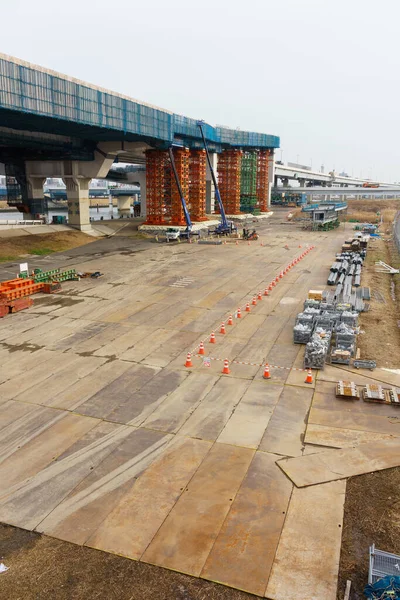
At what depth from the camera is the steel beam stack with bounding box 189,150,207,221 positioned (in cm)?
9269

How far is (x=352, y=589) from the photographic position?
890 centimetres

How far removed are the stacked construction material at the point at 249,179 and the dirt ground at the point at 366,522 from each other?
119289 millimetres

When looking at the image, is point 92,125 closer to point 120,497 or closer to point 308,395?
point 308,395

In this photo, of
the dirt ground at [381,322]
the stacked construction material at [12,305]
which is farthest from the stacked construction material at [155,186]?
the stacked construction material at [12,305]

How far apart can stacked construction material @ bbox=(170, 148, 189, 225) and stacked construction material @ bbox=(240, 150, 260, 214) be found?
148ft

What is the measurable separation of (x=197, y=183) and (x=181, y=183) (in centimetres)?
1107

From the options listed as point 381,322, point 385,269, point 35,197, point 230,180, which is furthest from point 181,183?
point 381,322

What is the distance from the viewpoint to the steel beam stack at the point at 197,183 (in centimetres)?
9269

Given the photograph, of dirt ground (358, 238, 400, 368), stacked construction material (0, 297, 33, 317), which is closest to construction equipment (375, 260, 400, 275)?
dirt ground (358, 238, 400, 368)

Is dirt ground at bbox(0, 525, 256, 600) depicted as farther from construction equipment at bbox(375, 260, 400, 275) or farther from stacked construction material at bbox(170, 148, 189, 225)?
stacked construction material at bbox(170, 148, 189, 225)

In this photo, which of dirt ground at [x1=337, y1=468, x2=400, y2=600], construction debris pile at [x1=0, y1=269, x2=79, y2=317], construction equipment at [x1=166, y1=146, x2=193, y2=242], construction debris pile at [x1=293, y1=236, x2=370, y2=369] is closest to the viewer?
dirt ground at [x1=337, y1=468, x2=400, y2=600]

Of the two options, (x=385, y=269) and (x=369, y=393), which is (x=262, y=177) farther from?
(x=369, y=393)

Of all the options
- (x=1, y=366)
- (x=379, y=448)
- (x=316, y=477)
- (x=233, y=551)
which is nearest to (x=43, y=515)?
(x=233, y=551)

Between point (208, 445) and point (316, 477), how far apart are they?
10.7 ft
